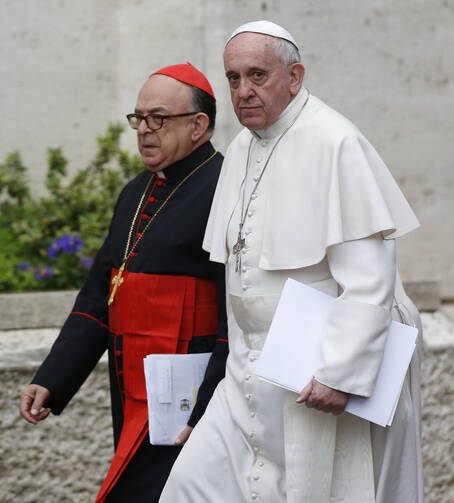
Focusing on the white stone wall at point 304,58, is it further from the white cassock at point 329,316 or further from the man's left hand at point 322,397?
the man's left hand at point 322,397

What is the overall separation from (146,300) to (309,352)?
881mm

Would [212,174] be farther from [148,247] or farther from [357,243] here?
[357,243]

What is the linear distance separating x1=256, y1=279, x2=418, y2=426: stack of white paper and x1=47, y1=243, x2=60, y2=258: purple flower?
2.83 m

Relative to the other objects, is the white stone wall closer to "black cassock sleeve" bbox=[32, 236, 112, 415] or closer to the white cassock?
"black cassock sleeve" bbox=[32, 236, 112, 415]

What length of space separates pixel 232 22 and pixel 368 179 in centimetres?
270

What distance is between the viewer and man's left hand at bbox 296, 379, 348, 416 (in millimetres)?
2553

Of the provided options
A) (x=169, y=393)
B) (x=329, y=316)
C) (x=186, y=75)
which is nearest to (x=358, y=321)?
(x=329, y=316)

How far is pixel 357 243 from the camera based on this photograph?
2639 mm

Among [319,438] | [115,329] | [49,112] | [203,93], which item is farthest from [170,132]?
[49,112]

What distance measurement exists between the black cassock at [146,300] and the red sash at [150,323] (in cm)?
3

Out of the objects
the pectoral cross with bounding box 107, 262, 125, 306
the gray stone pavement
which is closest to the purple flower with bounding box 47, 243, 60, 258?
the gray stone pavement

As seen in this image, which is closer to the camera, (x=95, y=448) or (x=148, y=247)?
(x=148, y=247)

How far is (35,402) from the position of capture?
3537mm

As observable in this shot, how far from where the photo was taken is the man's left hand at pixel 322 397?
8.38 ft
